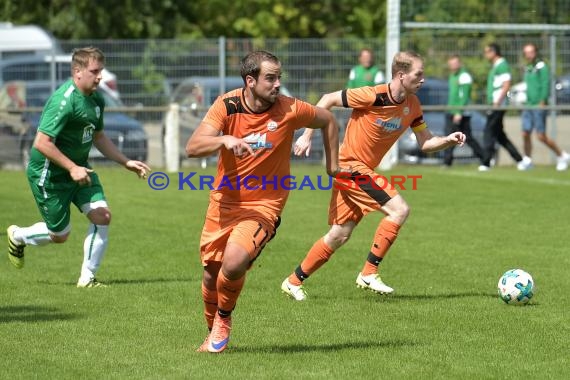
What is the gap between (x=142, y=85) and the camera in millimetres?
22984

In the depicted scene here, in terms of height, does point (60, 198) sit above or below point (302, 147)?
below

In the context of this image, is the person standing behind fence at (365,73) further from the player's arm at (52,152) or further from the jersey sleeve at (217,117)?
the jersey sleeve at (217,117)

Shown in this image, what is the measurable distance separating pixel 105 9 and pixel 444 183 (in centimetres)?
1760

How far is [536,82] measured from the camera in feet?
70.4

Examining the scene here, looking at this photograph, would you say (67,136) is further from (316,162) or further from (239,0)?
(239,0)

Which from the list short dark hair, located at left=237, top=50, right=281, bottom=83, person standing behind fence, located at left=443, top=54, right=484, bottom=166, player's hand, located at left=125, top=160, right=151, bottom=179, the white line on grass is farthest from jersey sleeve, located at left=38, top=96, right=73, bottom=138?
person standing behind fence, located at left=443, top=54, right=484, bottom=166

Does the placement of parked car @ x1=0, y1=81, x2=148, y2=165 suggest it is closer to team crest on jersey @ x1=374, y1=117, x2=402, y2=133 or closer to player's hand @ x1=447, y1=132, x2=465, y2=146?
team crest on jersey @ x1=374, y1=117, x2=402, y2=133

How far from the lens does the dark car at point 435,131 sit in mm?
22128

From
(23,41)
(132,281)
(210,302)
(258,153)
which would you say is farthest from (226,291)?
(23,41)

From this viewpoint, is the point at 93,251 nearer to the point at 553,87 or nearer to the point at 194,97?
the point at 194,97

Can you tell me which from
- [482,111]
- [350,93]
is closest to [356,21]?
[482,111]

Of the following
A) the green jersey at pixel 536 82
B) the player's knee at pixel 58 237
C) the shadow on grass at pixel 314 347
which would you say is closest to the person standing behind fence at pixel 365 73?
the green jersey at pixel 536 82

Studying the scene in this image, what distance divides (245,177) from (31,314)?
2369mm

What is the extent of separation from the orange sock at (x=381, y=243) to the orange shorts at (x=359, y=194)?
0.20 m
